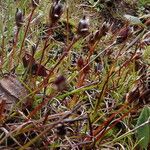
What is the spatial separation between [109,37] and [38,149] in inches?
35.4

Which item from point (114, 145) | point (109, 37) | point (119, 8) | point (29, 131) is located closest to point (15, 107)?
point (29, 131)

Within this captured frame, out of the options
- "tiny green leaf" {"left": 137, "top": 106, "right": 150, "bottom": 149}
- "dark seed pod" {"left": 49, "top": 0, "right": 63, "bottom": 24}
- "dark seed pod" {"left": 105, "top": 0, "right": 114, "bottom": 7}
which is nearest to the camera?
"dark seed pod" {"left": 49, "top": 0, "right": 63, "bottom": 24}

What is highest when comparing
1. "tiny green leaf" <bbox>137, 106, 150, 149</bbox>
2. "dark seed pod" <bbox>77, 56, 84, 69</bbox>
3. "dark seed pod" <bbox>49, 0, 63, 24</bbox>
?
"dark seed pod" <bbox>49, 0, 63, 24</bbox>

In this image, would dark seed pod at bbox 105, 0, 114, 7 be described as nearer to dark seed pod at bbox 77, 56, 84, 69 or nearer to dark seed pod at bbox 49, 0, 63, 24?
dark seed pod at bbox 77, 56, 84, 69

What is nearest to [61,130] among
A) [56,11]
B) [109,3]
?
[56,11]

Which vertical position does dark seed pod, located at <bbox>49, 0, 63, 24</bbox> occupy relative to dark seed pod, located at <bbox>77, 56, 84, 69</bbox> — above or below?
above

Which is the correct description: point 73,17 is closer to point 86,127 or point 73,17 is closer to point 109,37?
point 109,37

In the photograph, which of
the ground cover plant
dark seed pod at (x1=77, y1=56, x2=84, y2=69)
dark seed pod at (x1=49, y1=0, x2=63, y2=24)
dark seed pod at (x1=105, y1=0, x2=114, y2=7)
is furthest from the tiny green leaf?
dark seed pod at (x1=105, y1=0, x2=114, y2=7)

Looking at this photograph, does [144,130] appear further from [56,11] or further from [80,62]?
[56,11]

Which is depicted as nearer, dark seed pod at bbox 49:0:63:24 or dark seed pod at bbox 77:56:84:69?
dark seed pod at bbox 49:0:63:24

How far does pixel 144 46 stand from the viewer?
1994mm

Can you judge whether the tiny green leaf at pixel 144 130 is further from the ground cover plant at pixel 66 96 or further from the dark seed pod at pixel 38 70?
the dark seed pod at pixel 38 70

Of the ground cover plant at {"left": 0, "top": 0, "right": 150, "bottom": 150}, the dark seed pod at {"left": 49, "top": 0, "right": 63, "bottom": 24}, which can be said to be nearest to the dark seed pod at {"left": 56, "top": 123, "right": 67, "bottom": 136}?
the ground cover plant at {"left": 0, "top": 0, "right": 150, "bottom": 150}

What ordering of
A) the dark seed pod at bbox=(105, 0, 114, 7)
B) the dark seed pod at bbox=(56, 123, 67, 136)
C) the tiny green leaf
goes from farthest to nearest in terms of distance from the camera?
1. the dark seed pod at bbox=(105, 0, 114, 7)
2. the tiny green leaf
3. the dark seed pod at bbox=(56, 123, 67, 136)
